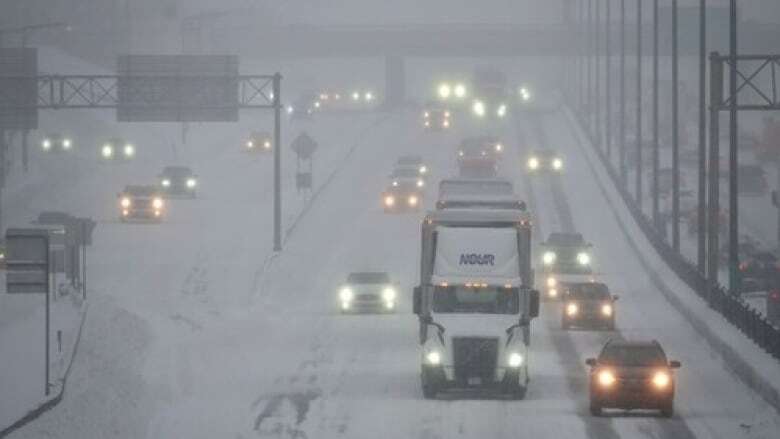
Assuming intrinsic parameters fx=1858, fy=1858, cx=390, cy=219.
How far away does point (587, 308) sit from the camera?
185ft

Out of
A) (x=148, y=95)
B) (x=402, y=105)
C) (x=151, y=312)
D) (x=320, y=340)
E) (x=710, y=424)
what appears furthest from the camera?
(x=402, y=105)

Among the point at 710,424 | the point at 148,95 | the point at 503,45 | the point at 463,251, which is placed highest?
the point at 503,45

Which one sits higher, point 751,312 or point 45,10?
point 45,10

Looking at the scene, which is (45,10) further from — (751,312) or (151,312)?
(751,312)

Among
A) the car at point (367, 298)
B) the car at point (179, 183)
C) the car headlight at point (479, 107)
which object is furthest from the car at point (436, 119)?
the car at point (367, 298)

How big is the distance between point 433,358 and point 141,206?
53241mm

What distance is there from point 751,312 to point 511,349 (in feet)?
34.9

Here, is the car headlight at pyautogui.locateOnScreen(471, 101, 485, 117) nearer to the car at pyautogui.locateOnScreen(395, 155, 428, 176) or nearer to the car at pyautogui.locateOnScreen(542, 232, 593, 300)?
the car at pyautogui.locateOnScreen(395, 155, 428, 176)

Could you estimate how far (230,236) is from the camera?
8475 centimetres

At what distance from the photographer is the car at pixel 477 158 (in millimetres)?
105500

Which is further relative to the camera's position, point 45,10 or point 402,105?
point 45,10

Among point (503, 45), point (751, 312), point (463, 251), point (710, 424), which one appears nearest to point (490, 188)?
point (751, 312)

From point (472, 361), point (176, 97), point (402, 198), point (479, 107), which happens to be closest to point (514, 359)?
point (472, 361)

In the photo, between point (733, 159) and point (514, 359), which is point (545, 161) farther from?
point (514, 359)
